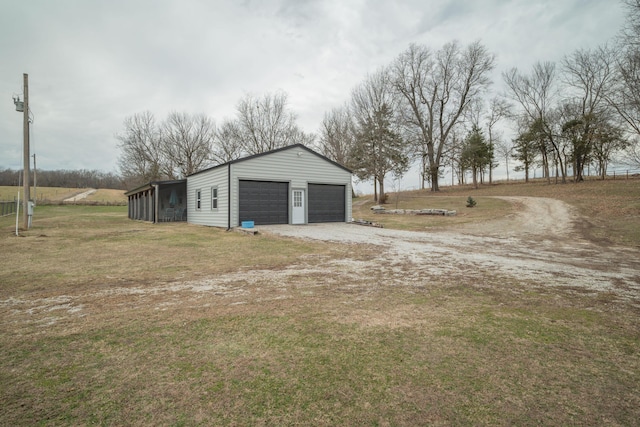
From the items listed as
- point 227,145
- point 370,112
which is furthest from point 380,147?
point 227,145

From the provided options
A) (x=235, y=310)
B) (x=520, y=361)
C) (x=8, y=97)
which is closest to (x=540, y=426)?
(x=520, y=361)

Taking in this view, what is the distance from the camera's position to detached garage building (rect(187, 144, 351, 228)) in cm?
1527

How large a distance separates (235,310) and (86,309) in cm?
193

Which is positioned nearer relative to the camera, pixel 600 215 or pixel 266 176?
pixel 266 176

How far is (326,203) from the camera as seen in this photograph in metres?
18.0

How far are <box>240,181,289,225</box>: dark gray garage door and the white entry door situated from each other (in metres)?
0.37

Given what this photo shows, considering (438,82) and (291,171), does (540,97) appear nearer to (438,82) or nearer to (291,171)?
(438,82)

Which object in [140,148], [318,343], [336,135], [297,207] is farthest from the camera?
[336,135]

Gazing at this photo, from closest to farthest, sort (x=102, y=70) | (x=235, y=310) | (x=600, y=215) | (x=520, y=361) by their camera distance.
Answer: (x=520, y=361) < (x=235, y=310) < (x=102, y=70) < (x=600, y=215)

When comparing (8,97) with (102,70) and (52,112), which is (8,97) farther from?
(52,112)

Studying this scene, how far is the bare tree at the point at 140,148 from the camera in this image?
36594 millimetres

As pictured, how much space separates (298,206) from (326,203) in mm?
1918

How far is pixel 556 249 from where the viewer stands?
9570mm

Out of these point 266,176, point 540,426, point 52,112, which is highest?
point 52,112
